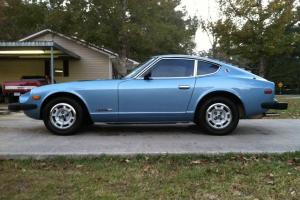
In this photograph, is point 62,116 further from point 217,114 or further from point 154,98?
point 217,114

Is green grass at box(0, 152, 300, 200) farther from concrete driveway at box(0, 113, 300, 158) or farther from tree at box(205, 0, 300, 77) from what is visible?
tree at box(205, 0, 300, 77)

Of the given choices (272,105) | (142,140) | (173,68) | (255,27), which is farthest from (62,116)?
(255,27)

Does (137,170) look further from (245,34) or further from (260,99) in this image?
(245,34)

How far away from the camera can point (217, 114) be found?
26.7 ft

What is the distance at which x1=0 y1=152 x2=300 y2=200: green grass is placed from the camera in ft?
15.8

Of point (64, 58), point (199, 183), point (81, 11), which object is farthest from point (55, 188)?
point (64, 58)

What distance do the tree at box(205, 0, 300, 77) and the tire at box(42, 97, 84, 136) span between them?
1836cm

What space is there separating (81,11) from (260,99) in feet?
61.2

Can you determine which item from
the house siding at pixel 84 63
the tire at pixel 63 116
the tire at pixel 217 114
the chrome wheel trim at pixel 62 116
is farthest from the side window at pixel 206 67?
the house siding at pixel 84 63

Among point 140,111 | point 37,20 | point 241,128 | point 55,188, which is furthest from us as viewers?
point 37,20

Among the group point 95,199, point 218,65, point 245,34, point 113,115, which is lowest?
point 95,199

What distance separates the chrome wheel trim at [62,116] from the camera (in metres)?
8.09

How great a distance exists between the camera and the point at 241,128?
360 inches

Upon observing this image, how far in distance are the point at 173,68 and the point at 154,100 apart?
0.72 metres
